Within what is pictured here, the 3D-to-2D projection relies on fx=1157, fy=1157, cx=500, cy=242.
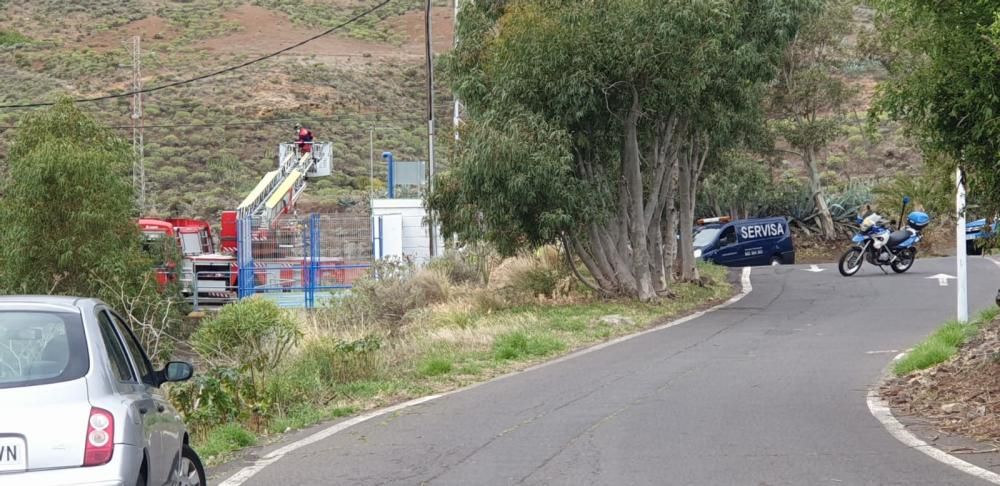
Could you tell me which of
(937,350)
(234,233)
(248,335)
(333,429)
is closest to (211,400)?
(333,429)

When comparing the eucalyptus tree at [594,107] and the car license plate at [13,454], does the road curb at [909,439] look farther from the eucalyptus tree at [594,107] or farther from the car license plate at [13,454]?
the eucalyptus tree at [594,107]

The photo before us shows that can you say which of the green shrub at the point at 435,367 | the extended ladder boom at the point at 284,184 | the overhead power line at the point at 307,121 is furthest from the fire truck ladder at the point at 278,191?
the green shrub at the point at 435,367

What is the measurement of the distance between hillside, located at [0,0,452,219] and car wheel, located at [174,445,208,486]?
41133mm

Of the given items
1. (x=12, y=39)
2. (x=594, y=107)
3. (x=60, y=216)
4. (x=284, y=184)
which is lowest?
(x=60, y=216)

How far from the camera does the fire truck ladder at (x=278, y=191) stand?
124 feet

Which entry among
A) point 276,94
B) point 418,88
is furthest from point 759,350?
point 418,88

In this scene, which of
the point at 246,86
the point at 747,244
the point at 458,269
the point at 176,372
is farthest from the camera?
the point at 246,86

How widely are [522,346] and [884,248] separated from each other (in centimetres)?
1582

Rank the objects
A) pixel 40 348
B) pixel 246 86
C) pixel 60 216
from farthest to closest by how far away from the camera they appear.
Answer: pixel 246 86 < pixel 60 216 < pixel 40 348

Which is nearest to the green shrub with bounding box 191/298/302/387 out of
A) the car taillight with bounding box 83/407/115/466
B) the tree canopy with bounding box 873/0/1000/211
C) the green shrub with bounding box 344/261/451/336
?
the green shrub with bounding box 344/261/451/336

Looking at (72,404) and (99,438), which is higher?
(72,404)

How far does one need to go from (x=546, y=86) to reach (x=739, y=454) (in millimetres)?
13420

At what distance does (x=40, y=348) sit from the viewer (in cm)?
576

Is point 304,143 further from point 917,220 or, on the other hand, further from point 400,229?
point 917,220
